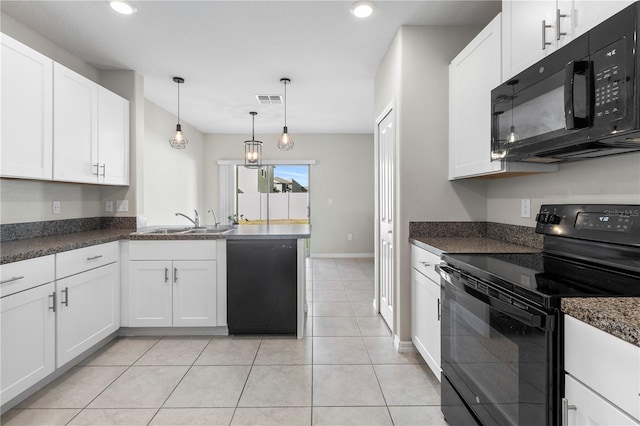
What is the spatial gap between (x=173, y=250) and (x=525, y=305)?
256cm

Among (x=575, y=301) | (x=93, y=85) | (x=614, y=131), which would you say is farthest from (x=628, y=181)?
(x=93, y=85)

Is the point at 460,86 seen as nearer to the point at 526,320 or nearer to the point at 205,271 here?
the point at 526,320

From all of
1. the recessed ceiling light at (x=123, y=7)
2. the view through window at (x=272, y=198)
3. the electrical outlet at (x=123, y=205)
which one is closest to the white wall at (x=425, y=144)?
the recessed ceiling light at (x=123, y=7)

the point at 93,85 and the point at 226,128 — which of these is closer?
the point at 93,85

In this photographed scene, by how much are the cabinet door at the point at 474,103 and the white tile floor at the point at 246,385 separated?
56.4 inches

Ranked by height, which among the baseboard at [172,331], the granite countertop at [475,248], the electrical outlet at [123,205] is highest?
the electrical outlet at [123,205]

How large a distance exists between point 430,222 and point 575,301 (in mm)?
1604

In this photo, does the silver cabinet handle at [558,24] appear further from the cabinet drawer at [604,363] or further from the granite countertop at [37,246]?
the granite countertop at [37,246]

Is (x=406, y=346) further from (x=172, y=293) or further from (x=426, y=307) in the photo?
(x=172, y=293)

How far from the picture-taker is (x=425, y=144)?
8.09 feet

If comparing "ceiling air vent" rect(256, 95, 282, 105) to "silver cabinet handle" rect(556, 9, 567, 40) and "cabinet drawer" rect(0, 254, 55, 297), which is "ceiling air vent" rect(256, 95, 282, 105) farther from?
"silver cabinet handle" rect(556, 9, 567, 40)

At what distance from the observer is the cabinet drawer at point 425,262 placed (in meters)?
1.94

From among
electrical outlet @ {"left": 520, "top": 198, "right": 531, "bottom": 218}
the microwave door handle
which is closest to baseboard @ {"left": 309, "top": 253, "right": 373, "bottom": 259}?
electrical outlet @ {"left": 520, "top": 198, "right": 531, "bottom": 218}

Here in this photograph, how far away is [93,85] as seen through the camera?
8.96ft
